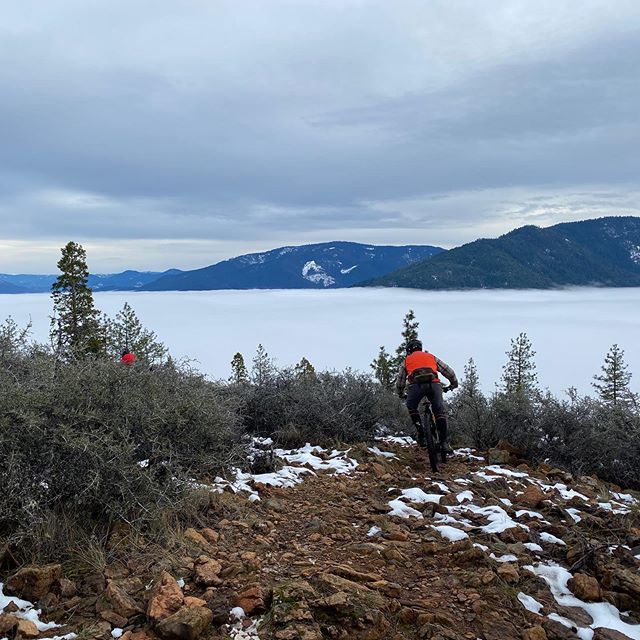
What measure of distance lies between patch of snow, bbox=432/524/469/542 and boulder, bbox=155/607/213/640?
103 inches

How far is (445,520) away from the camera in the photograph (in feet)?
18.3

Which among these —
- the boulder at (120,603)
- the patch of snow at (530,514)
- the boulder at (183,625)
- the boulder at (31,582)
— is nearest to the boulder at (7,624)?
the boulder at (31,582)

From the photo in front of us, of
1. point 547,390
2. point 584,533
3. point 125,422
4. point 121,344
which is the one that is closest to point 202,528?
point 125,422

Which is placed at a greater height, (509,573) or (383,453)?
(509,573)

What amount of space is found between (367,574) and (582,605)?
1635mm

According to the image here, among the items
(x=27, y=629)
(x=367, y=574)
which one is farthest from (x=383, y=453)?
(x=27, y=629)

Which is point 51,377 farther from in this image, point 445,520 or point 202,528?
point 445,520

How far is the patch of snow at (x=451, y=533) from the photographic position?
16.6 feet

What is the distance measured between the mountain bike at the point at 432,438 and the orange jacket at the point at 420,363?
0.55 meters

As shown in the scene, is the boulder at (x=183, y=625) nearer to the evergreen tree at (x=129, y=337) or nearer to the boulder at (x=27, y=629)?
the boulder at (x=27, y=629)

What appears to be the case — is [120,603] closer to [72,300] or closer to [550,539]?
[550,539]

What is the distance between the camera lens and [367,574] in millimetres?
4180

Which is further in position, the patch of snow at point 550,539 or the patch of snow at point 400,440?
the patch of snow at point 400,440

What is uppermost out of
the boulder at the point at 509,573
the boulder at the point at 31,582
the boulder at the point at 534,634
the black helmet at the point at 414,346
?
the black helmet at the point at 414,346
